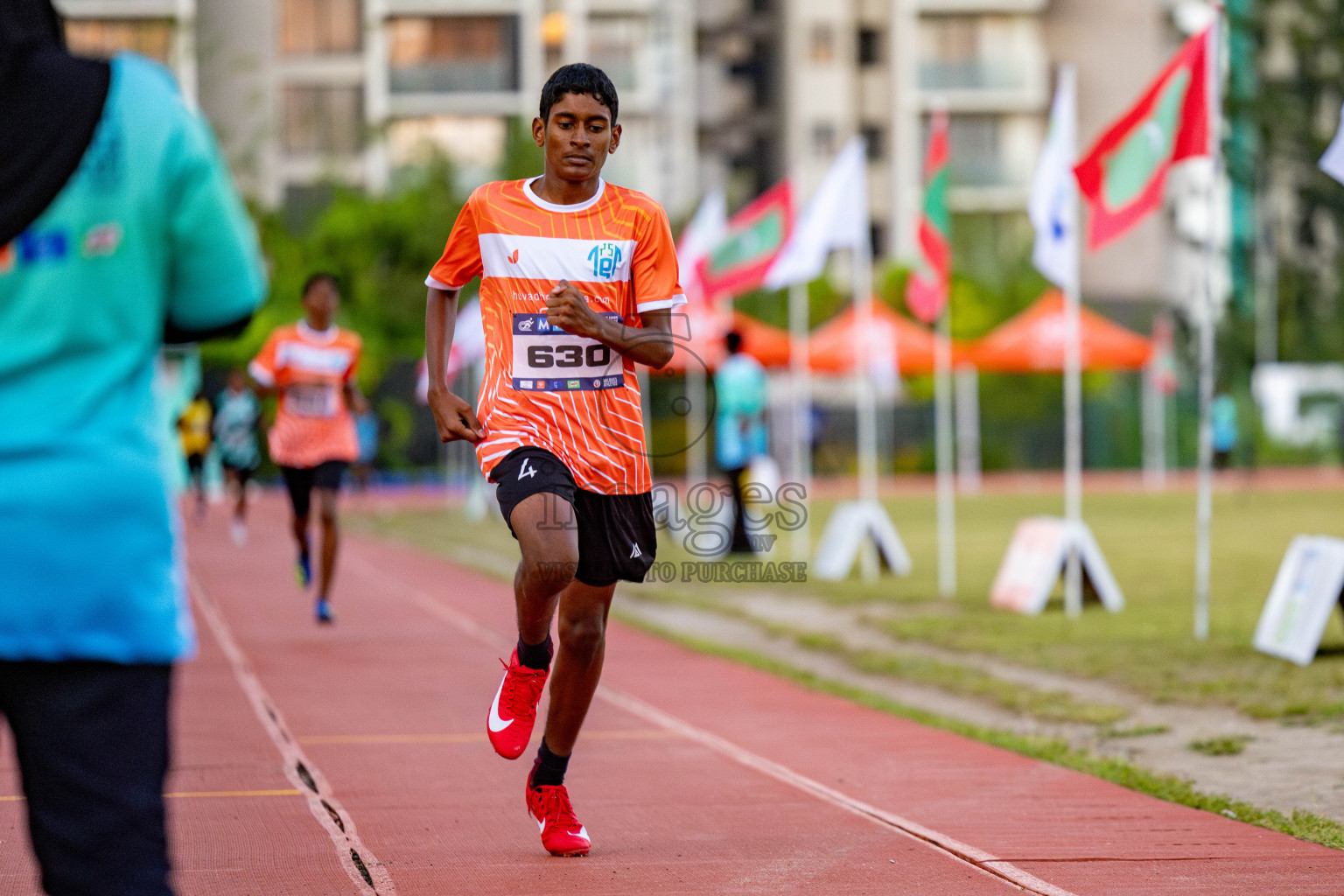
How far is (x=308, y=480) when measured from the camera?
12.2 m

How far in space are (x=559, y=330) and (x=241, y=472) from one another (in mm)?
18590

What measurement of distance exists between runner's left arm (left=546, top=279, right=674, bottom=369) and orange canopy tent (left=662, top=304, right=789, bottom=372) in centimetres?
308

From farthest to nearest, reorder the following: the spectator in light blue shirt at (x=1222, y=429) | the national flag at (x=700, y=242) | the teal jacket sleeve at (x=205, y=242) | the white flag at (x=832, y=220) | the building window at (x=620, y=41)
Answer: the building window at (x=620, y=41) → the spectator in light blue shirt at (x=1222, y=429) → the national flag at (x=700, y=242) → the white flag at (x=832, y=220) → the teal jacket sleeve at (x=205, y=242)

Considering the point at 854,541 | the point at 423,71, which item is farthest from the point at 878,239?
the point at 854,541

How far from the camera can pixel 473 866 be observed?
545cm

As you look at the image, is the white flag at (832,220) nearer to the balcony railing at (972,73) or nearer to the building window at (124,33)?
the building window at (124,33)

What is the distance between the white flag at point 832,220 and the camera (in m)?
17.5

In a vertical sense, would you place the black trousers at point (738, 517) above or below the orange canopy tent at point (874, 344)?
below

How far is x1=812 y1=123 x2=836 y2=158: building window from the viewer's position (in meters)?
62.8

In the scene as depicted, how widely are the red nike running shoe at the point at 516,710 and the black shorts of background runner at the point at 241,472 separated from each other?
698 inches

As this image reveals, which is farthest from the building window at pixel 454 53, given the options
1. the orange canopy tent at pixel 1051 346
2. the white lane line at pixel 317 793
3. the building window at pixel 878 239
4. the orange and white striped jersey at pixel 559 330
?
the orange and white striped jersey at pixel 559 330

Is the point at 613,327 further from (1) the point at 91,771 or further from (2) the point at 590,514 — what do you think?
(1) the point at 91,771

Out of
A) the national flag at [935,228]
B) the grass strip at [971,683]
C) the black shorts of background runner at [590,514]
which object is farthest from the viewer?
the national flag at [935,228]

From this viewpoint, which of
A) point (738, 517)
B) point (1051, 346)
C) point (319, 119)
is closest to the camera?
point (738, 517)
